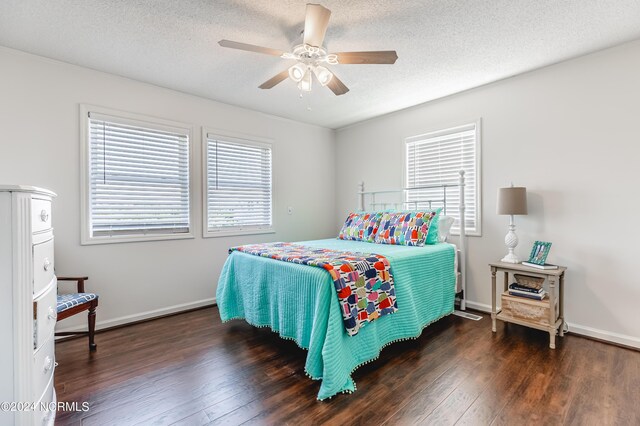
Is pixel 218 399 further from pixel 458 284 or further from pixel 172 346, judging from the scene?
pixel 458 284

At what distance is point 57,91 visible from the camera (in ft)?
8.84

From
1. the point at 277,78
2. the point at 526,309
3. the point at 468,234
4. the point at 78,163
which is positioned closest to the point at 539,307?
the point at 526,309

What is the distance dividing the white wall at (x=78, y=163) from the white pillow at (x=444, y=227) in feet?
6.95

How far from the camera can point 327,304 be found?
197cm

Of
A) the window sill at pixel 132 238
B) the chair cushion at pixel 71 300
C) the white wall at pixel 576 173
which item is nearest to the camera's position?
the chair cushion at pixel 71 300

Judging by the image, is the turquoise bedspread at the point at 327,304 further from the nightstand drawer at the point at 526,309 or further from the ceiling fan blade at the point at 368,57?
the ceiling fan blade at the point at 368,57

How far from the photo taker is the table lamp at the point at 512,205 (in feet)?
9.05

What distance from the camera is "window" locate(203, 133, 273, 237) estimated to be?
144 inches

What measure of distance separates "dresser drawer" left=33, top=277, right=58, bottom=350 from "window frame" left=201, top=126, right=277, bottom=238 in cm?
199

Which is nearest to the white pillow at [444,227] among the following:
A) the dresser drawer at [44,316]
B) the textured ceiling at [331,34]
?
the textured ceiling at [331,34]

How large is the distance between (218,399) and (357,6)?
8.54 ft

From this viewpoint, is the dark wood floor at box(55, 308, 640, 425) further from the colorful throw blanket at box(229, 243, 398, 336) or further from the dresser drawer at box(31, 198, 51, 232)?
the dresser drawer at box(31, 198, 51, 232)

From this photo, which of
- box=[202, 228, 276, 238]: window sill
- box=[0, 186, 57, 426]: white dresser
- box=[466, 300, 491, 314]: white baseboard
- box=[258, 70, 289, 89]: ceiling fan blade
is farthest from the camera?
box=[202, 228, 276, 238]: window sill

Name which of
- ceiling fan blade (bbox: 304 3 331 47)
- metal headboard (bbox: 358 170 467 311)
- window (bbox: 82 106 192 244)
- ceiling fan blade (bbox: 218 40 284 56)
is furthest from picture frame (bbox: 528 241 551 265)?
window (bbox: 82 106 192 244)
